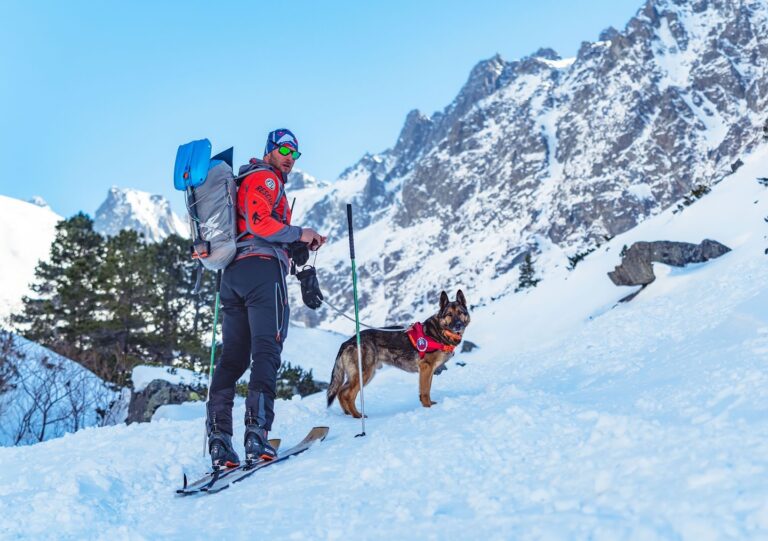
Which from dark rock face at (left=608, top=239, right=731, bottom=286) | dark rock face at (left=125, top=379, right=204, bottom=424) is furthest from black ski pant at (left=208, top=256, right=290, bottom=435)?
dark rock face at (left=608, top=239, right=731, bottom=286)

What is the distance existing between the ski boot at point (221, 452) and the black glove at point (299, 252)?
1642mm

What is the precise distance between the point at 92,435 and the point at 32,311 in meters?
25.7

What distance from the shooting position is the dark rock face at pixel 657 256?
13.8 metres

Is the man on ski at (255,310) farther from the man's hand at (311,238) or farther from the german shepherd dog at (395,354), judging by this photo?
the german shepherd dog at (395,354)

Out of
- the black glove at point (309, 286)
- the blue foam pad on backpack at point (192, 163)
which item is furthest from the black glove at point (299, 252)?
the blue foam pad on backpack at point (192, 163)

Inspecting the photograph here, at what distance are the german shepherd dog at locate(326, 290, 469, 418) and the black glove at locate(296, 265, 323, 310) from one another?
1528 mm

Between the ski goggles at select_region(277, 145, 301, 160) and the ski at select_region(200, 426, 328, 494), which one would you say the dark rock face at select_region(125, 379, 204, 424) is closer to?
the ski at select_region(200, 426, 328, 494)

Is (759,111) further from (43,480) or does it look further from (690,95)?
(43,480)

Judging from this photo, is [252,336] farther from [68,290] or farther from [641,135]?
[641,135]

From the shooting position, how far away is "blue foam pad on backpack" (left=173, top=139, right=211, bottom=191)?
473 centimetres

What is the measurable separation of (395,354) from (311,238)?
8.15ft

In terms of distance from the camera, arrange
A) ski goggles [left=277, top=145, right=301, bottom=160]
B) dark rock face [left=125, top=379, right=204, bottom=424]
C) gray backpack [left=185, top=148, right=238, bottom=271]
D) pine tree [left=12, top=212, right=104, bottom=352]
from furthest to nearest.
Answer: pine tree [left=12, top=212, right=104, bottom=352]
dark rock face [left=125, top=379, right=204, bottom=424]
ski goggles [left=277, top=145, right=301, bottom=160]
gray backpack [left=185, top=148, right=238, bottom=271]

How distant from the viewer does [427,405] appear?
260 inches

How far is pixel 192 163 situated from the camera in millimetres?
4730
